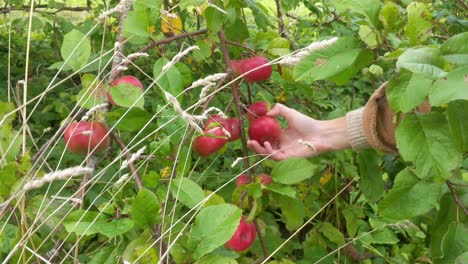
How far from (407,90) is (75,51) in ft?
2.20

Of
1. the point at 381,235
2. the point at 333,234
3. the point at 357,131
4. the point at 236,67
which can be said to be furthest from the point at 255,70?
the point at 381,235

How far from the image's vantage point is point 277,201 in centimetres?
131

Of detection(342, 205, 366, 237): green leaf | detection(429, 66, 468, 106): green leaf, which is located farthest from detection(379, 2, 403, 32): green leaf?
detection(342, 205, 366, 237): green leaf

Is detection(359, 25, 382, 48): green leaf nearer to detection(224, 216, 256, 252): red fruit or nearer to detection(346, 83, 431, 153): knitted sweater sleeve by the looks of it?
detection(346, 83, 431, 153): knitted sweater sleeve

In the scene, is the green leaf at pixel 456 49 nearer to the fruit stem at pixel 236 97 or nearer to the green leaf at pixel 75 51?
the fruit stem at pixel 236 97

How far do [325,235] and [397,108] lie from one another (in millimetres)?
708

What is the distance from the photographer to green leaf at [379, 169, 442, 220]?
1073 mm

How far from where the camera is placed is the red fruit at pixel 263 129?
52.2 inches

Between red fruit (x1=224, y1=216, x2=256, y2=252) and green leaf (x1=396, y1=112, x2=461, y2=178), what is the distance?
35cm

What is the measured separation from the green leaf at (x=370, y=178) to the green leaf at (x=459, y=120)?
448mm

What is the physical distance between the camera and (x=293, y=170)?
1190 mm

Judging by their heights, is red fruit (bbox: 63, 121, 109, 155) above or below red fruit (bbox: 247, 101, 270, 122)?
above

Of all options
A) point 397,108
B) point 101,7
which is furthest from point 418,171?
point 101,7

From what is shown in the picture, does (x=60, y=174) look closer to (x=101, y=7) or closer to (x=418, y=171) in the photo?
(x=418, y=171)
